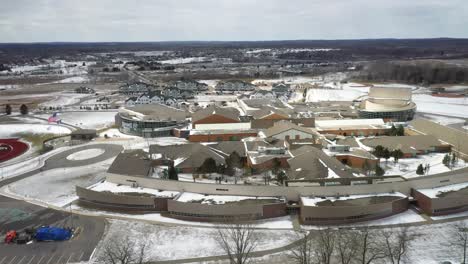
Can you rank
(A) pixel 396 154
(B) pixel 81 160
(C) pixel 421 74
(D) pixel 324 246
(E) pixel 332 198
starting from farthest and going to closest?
(C) pixel 421 74, (B) pixel 81 160, (A) pixel 396 154, (E) pixel 332 198, (D) pixel 324 246

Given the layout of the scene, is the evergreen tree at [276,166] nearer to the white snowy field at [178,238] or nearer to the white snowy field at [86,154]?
the white snowy field at [178,238]

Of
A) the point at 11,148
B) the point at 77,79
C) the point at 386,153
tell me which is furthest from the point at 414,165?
the point at 77,79

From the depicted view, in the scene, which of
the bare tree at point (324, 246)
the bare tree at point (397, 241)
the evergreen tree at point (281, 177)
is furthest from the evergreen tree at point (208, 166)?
the bare tree at point (397, 241)

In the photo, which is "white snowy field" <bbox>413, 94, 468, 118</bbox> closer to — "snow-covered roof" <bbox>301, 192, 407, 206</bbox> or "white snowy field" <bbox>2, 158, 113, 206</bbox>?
"snow-covered roof" <bbox>301, 192, 407, 206</bbox>

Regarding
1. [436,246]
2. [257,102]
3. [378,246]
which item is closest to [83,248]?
[378,246]

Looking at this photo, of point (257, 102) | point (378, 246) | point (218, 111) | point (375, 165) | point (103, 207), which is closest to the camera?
point (378, 246)

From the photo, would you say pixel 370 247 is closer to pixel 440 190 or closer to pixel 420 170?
pixel 440 190

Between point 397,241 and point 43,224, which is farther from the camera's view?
point 43,224

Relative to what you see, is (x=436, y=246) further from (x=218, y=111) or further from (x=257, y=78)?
(x=257, y=78)
